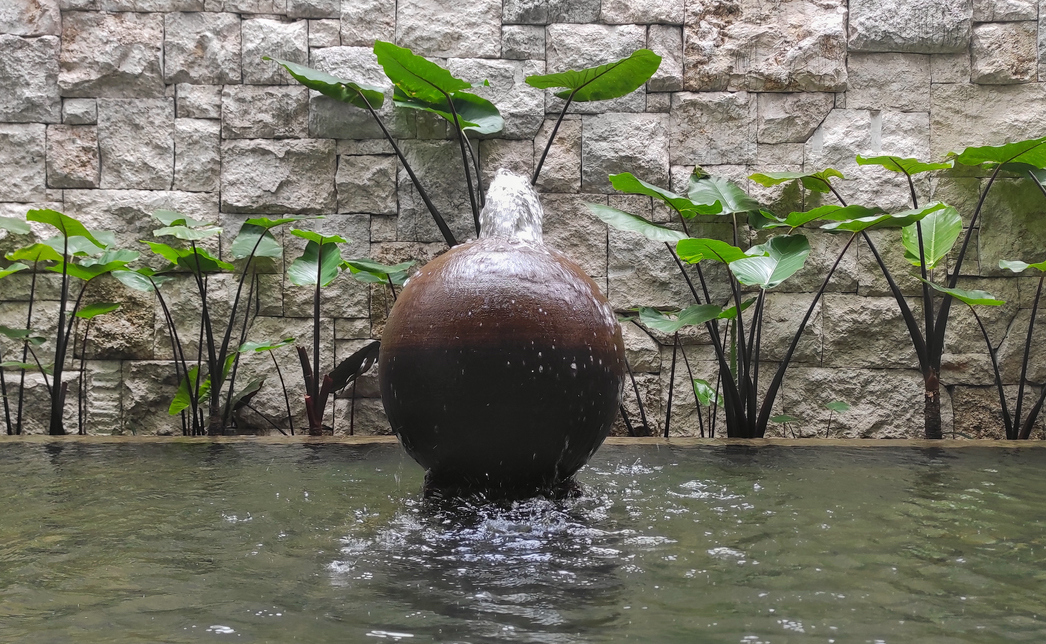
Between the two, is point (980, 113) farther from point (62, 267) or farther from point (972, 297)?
point (62, 267)

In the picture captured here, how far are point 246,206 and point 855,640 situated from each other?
13.5ft

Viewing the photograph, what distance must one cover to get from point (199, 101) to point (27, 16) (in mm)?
1074

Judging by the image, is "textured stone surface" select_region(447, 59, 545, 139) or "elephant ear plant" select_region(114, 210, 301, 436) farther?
"textured stone surface" select_region(447, 59, 545, 139)

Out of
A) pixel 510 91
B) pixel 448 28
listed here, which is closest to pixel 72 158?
pixel 448 28

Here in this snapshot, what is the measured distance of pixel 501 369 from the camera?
6.52ft

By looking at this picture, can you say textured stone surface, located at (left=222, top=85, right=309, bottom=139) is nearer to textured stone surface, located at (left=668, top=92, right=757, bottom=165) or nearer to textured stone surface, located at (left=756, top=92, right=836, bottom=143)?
textured stone surface, located at (left=668, top=92, right=757, bottom=165)

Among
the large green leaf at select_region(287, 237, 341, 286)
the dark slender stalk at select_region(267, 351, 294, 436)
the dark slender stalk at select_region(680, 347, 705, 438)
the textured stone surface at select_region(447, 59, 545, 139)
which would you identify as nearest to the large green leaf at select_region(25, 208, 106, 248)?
the large green leaf at select_region(287, 237, 341, 286)

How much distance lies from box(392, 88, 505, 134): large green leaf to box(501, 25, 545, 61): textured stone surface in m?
0.46

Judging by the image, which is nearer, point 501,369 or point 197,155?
point 501,369

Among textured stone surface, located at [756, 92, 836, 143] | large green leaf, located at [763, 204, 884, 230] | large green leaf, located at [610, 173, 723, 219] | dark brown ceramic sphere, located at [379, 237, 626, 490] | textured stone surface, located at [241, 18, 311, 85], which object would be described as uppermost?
textured stone surface, located at [241, 18, 311, 85]

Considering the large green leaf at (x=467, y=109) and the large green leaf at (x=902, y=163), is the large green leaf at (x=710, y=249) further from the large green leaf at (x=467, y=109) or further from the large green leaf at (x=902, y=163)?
the large green leaf at (x=467, y=109)

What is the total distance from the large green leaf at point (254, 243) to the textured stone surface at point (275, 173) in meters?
0.24

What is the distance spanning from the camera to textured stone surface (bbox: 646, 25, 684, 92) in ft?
14.9

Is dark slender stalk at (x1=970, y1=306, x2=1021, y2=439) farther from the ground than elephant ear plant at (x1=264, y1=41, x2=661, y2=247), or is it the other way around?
elephant ear plant at (x1=264, y1=41, x2=661, y2=247)
